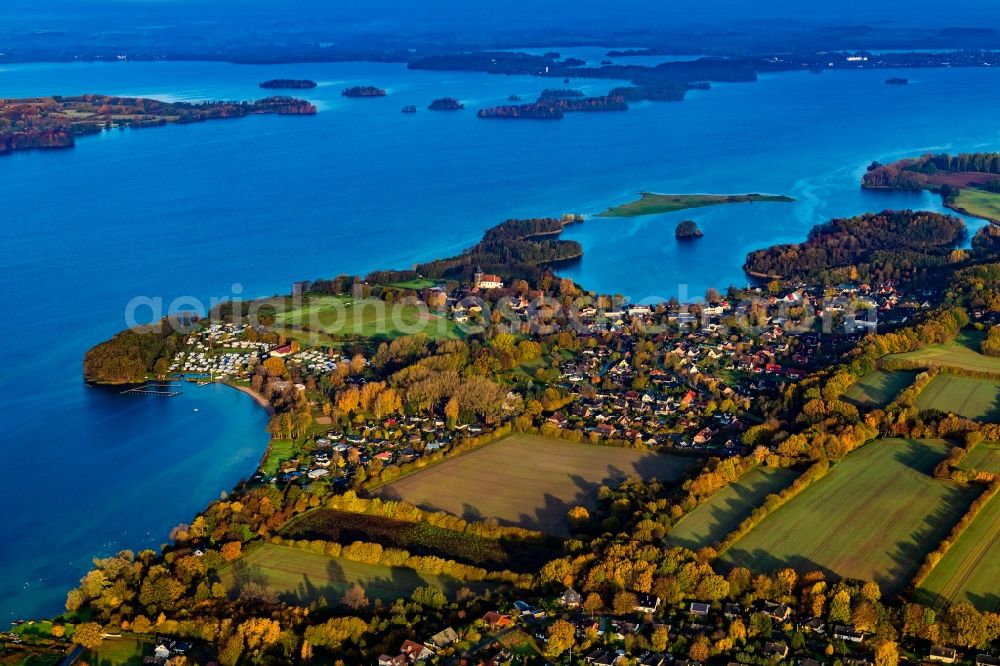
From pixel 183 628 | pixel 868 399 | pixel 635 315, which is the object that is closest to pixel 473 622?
pixel 183 628

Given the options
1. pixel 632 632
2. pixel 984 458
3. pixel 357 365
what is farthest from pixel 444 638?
pixel 357 365

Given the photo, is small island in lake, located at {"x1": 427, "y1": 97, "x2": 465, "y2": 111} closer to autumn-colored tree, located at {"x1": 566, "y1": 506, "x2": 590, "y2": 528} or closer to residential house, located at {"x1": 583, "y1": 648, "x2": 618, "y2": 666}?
autumn-colored tree, located at {"x1": 566, "y1": 506, "x2": 590, "y2": 528}

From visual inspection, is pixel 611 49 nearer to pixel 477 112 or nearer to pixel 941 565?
pixel 477 112

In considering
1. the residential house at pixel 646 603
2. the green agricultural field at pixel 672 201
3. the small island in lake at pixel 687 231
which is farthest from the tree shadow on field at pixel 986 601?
the green agricultural field at pixel 672 201

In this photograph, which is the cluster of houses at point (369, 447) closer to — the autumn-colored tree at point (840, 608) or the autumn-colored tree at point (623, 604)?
the autumn-colored tree at point (623, 604)

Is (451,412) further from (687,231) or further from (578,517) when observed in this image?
(687,231)
